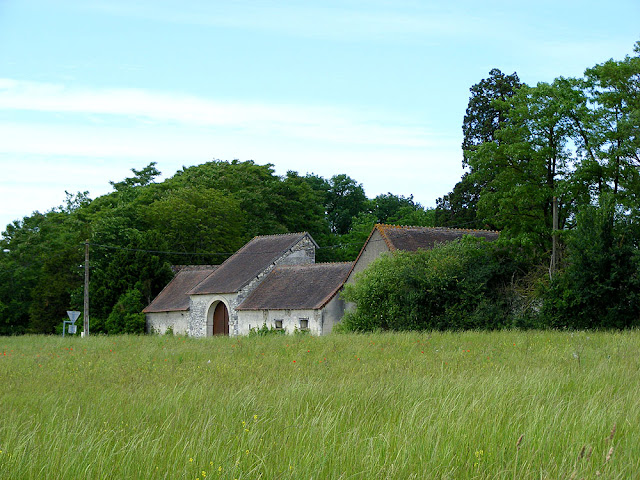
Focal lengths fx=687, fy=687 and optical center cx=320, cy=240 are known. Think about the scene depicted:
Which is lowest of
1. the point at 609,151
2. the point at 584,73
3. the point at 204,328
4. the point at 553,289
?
the point at 204,328

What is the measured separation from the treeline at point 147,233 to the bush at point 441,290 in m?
23.4

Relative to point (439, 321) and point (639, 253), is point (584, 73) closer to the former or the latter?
point (639, 253)

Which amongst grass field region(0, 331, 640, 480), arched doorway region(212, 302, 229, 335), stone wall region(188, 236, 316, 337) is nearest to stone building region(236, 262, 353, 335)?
stone wall region(188, 236, 316, 337)

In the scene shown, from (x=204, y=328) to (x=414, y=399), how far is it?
118 ft

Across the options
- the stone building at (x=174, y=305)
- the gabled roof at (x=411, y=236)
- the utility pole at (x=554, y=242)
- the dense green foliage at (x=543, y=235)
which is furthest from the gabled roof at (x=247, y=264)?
the utility pole at (x=554, y=242)

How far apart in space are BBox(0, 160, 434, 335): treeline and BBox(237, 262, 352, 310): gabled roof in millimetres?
11925

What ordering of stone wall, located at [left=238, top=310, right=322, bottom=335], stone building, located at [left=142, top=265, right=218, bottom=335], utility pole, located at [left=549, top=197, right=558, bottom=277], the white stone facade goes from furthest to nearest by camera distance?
stone building, located at [left=142, top=265, right=218, bottom=335] < stone wall, located at [left=238, top=310, right=322, bottom=335] < the white stone facade < utility pole, located at [left=549, top=197, right=558, bottom=277]

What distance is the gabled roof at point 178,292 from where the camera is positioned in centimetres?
4447

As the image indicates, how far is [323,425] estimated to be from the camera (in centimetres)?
572

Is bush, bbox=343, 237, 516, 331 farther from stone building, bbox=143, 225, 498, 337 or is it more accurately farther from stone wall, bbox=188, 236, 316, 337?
stone wall, bbox=188, 236, 316, 337

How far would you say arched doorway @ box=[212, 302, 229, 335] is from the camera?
41.2 metres

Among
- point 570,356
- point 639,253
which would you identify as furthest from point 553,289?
point 570,356

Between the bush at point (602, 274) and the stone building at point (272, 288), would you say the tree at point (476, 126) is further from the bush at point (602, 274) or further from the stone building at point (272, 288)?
the bush at point (602, 274)

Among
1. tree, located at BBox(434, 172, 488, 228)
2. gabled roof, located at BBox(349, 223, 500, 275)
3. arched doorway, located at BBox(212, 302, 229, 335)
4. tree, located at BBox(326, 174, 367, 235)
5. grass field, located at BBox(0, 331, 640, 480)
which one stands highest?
tree, located at BBox(326, 174, 367, 235)
